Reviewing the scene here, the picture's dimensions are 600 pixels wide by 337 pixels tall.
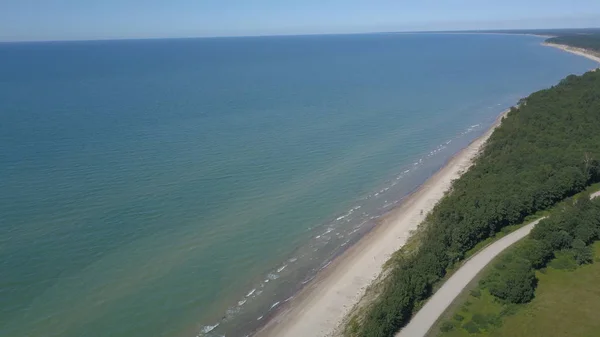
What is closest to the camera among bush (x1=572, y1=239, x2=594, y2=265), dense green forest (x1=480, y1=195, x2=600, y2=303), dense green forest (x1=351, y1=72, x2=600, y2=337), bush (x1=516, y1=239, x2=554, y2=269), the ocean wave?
dense green forest (x1=351, y1=72, x2=600, y2=337)

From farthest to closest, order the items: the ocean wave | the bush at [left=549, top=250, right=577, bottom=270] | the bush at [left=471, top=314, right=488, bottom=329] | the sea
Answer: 1. the sea
2. the bush at [left=549, top=250, right=577, bottom=270]
3. the ocean wave
4. the bush at [left=471, top=314, right=488, bottom=329]

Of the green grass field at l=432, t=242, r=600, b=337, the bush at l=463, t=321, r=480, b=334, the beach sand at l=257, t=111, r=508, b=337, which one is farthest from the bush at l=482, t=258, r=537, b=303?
the beach sand at l=257, t=111, r=508, b=337

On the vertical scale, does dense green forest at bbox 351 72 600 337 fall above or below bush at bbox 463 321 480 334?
above

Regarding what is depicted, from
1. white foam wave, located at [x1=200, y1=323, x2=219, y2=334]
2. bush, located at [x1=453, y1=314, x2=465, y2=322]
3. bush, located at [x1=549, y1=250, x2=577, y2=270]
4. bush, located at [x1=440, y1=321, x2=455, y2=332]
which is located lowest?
bush, located at [x1=549, y1=250, x2=577, y2=270]

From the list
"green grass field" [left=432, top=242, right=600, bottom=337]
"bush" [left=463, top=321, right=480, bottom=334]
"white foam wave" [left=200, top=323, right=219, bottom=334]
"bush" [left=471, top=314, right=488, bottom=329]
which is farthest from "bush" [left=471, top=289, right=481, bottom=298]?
"white foam wave" [left=200, top=323, right=219, bottom=334]

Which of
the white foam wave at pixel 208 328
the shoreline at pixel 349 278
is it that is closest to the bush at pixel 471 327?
the shoreline at pixel 349 278

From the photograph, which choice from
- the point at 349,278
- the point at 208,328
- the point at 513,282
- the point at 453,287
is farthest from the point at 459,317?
the point at 208,328

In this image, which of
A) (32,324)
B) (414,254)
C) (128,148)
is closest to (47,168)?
(128,148)

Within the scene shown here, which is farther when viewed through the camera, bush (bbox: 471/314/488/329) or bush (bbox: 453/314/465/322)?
bush (bbox: 453/314/465/322)

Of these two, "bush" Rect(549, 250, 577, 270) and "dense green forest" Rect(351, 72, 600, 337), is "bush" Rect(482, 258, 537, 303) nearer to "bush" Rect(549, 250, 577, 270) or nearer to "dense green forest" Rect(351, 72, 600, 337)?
"bush" Rect(549, 250, 577, 270)
